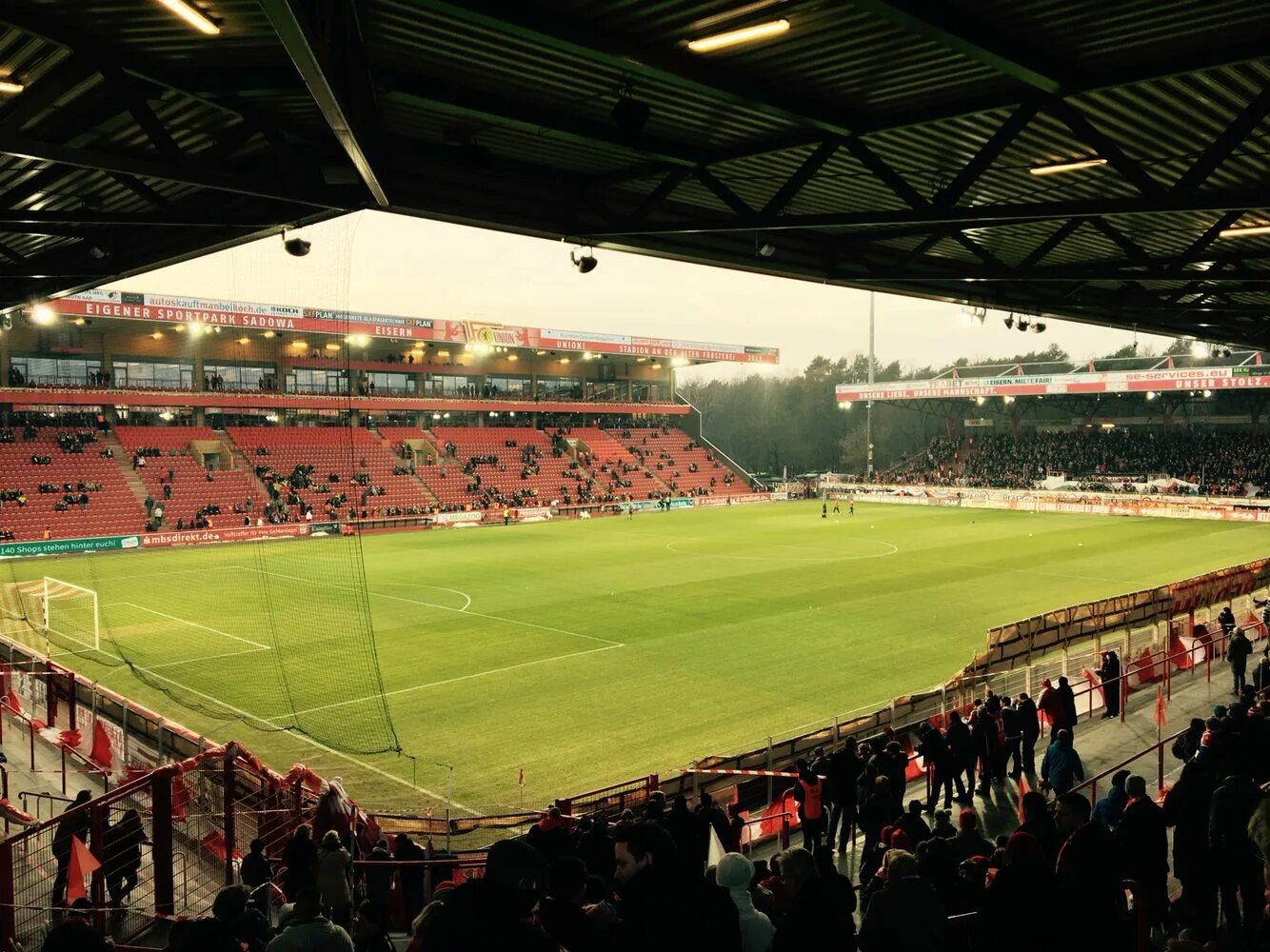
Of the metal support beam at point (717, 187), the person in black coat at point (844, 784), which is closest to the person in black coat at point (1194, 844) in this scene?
the person in black coat at point (844, 784)

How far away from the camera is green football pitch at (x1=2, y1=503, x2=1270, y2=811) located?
15680mm

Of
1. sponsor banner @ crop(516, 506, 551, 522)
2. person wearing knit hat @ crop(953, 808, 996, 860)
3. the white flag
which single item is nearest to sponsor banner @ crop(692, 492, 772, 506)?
sponsor banner @ crop(516, 506, 551, 522)

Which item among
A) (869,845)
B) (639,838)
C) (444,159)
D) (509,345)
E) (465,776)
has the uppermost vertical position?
(509,345)

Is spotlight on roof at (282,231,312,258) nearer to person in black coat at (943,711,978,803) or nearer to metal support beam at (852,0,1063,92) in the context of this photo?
metal support beam at (852,0,1063,92)

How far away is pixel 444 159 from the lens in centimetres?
761

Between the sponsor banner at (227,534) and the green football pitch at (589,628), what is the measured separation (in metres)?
1.09

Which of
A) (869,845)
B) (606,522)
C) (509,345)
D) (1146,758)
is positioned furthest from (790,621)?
(509,345)

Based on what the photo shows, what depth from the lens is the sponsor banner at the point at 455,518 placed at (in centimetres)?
5400

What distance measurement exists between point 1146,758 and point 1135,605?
8.17m

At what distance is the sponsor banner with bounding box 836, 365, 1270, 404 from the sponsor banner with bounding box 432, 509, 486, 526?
114ft

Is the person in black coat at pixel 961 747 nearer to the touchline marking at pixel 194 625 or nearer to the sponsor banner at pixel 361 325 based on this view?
the touchline marking at pixel 194 625

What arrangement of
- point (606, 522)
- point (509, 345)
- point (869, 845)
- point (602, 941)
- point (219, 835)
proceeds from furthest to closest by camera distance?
point (509, 345), point (606, 522), point (219, 835), point (869, 845), point (602, 941)

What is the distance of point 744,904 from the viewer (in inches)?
165

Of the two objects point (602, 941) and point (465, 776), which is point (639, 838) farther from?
point (465, 776)
